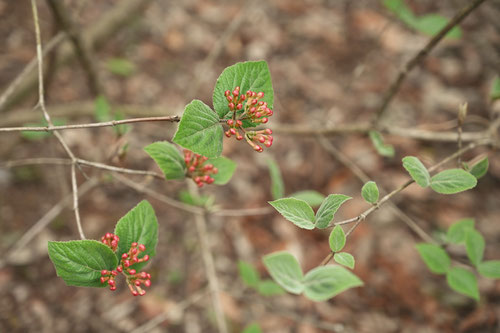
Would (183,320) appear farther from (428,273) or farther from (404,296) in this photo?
(428,273)

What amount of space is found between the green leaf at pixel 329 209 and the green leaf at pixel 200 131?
0.97 feet

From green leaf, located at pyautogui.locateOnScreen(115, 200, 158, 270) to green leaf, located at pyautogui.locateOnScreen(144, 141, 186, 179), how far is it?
14 centimetres

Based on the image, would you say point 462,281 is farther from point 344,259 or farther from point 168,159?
point 168,159

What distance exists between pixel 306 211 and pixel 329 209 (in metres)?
0.06

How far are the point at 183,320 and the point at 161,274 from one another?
373mm

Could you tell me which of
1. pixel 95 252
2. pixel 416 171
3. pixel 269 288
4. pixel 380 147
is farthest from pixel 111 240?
pixel 380 147

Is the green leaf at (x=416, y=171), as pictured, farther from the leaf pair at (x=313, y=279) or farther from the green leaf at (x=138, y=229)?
the green leaf at (x=138, y=229)

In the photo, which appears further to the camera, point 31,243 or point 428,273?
point 31,243

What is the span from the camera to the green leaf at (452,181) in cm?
97

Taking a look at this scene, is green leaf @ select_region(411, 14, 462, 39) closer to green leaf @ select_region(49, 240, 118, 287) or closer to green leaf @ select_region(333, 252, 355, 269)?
green leaf @ select_region(333, 252, 355, 269)

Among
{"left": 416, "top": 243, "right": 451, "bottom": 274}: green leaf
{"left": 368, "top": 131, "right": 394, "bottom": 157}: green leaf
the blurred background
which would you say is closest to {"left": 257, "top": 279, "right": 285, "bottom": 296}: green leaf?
the blurred background

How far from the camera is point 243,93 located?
96cm

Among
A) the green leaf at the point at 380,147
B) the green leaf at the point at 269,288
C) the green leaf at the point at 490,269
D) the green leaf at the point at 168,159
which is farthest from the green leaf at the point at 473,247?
the green leaf at the point at 168,159

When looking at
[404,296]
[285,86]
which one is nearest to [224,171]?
[404,296]
